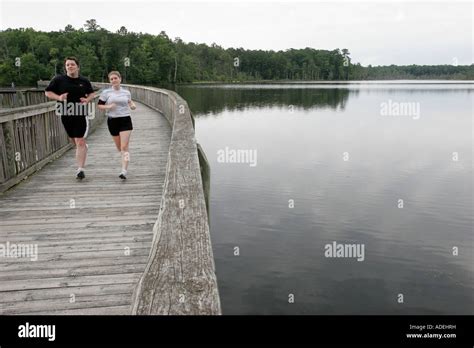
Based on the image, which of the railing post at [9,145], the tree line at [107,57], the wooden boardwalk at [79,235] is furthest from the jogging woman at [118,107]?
the tree line at [107,57]

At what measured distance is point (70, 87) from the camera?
6262mm

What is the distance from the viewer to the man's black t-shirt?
6.20m

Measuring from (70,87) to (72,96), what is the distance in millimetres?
143

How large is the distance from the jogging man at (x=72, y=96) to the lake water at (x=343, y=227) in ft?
14.2

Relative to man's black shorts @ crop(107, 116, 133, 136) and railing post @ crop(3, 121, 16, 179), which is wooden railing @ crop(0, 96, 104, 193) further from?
man's black shorts @ crop(107, 116, 133, 136)

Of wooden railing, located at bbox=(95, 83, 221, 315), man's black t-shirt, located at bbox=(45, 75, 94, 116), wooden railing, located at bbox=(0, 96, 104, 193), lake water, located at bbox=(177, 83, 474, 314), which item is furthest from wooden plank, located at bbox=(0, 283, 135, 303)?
lake water, located at bbox=(177, 83, 474, 314)

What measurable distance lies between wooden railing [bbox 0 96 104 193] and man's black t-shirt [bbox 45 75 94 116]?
31.1 inches

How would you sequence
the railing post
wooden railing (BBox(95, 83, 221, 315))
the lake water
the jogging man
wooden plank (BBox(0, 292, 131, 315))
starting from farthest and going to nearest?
the lake water < the jogging man < the railing post < wooden plank (BBox(0, 292, 131, 315)) < wooden railing (BBox(95, 83, 221, 315))

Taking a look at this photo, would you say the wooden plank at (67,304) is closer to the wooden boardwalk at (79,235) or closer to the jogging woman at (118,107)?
the wooden boardwalk at (79,235)

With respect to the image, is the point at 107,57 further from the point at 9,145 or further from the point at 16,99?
the point at 9,145

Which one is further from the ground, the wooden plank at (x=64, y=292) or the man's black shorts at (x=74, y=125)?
the man's black shorts at (x=74, y=125)

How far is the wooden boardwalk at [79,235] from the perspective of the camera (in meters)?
3.30

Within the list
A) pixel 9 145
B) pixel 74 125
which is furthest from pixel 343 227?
pixel 9 145

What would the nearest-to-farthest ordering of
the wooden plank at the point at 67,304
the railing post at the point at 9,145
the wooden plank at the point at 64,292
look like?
the wooden plank at the point at 67,304 < the wooden plank at the point at 64,292 < the railing post at the point at 9,145
